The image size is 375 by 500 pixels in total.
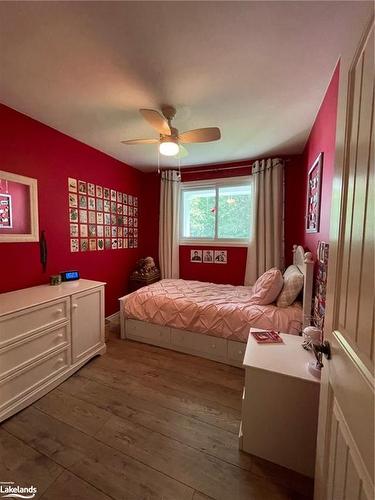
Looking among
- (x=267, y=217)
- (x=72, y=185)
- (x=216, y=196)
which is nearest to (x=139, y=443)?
(x=72, y=185)

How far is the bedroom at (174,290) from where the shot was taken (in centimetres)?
78

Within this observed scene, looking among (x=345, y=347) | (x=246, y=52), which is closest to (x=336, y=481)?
(x=345, y=347)

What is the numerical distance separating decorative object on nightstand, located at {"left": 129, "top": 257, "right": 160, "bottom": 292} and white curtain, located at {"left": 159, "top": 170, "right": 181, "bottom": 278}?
0.20m

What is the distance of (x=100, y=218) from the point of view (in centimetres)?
306

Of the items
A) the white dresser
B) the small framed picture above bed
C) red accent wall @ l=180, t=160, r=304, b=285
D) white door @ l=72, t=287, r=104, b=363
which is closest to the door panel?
the white dresser

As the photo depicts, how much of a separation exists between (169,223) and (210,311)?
1947 mm

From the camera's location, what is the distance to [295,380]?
1226 mm

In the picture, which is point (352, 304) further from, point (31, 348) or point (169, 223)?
point (169, 223)

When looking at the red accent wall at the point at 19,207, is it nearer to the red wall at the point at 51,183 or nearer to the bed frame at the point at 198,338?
the red wall at the point at 51,183

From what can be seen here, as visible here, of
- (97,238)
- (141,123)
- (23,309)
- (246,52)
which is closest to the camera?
(246,52)

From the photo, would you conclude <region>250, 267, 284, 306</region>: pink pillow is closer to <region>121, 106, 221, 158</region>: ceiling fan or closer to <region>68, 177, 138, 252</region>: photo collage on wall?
<region>121, 106, 221, 158</region>: ceiling fan

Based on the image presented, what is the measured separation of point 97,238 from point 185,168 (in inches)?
75.3

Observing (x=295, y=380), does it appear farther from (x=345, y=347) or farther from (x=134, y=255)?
(x=134, y=255)
